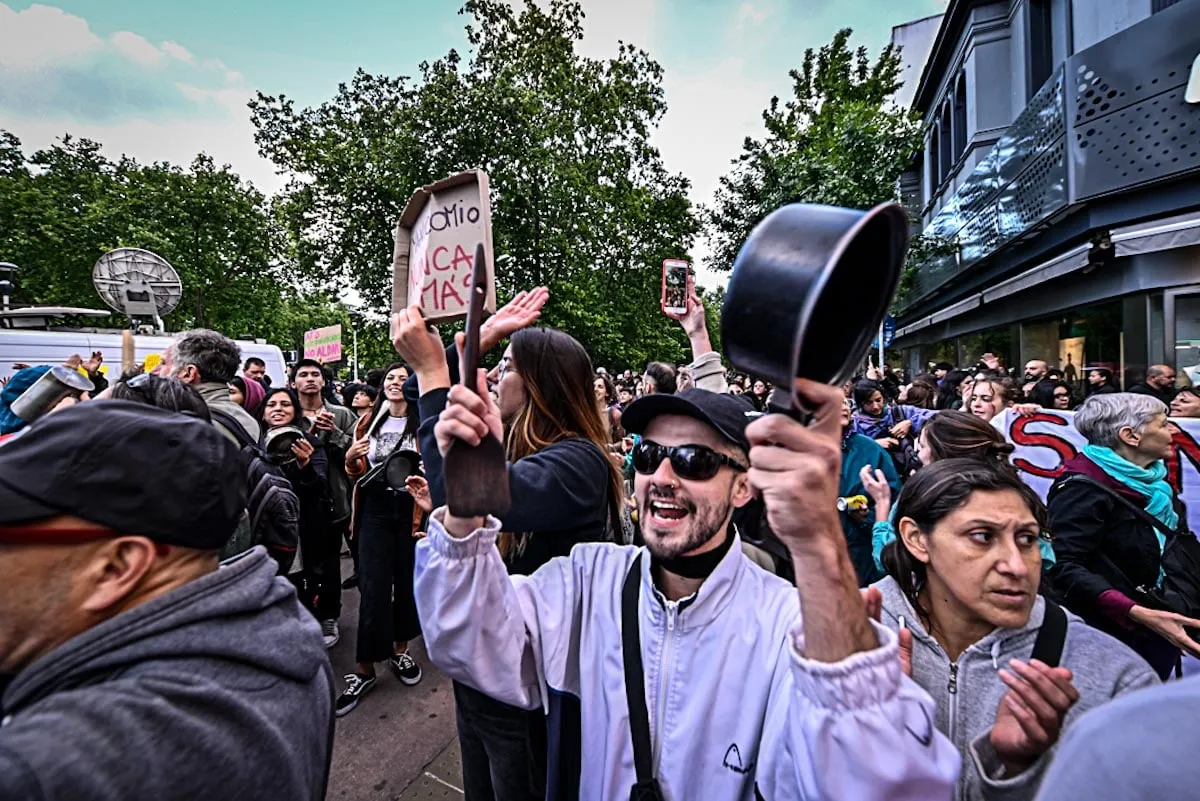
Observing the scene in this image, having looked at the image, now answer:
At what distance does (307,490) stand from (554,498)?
3.02 m

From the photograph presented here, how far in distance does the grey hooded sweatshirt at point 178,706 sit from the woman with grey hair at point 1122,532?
118 inches

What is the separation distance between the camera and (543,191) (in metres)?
14.0

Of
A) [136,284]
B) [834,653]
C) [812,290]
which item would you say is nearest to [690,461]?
[834,653]

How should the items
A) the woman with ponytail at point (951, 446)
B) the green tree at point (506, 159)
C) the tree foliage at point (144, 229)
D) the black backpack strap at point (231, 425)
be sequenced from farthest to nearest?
the tree foliage at point (144, 229) < the green tree at point (506, 159) < the black backpack strap at point (231, 425) < the woman with ponytail at point (951, 446)

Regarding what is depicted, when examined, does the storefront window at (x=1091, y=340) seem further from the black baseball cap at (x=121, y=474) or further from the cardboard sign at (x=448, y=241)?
the black baseball cap at (x=121, y=474)

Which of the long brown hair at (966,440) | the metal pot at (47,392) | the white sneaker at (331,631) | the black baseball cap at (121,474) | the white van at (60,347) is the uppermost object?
the white van at (60,347)

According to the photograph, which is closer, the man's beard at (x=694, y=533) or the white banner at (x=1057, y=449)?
the man's beard at (x=694, y=533)

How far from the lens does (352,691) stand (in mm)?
3574

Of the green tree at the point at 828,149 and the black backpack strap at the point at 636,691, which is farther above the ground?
the green tree at the point at 828,149

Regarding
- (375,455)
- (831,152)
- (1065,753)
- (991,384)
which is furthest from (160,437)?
(831,152)

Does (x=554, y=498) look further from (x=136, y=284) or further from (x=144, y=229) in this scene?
(x=144, y=229)

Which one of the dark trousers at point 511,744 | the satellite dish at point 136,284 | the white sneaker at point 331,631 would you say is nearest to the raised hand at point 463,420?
the dark trousers at point 511,744

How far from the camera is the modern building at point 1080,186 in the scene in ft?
28.0

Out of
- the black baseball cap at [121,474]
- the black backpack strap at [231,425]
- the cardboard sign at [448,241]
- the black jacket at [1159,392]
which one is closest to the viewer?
the black baseball cap at [121,474]
